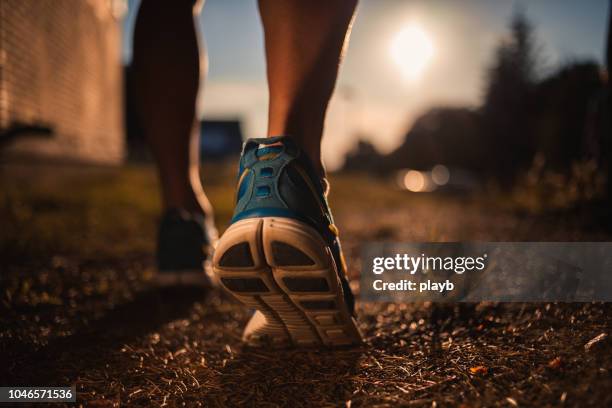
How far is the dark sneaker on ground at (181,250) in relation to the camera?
1.78 metres

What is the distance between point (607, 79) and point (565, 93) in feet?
16.5

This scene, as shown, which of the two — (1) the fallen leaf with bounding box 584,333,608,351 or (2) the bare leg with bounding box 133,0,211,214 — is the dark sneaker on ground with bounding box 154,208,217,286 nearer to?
(2) the bare leg with bounding box 133,0,211,214

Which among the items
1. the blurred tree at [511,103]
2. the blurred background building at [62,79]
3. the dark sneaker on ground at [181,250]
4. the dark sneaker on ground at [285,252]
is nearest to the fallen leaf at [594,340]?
the dark sneaker on ground at [285,252]

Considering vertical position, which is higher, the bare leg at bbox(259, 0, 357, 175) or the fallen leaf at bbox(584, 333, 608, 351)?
the bare leg at bbox(259, 0, 357, 175)

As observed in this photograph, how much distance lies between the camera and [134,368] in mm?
1187

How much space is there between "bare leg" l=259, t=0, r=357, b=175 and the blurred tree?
13353mm

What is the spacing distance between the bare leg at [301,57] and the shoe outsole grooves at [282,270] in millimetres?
313

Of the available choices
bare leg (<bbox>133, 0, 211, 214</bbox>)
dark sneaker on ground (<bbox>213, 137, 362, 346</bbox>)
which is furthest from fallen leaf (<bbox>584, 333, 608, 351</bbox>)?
bare leg (<bbox>133, 0, 211, 214</bbox>)

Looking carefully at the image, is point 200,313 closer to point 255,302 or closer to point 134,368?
point 134,368

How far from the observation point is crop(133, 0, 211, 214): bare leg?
6.24ft

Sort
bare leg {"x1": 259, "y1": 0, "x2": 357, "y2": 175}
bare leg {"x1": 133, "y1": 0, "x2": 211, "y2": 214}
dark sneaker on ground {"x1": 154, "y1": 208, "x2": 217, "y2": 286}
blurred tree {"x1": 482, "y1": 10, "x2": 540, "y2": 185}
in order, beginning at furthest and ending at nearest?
blurred tree {"x1": 482, "y1": 10, "x2": 540, "y2": 185}, bare leg {"x1": 133, "y1": 0, "x2": 211, "y2": 214}, dark sneaker on ground {"x1": 154, "y1": 208, "x2": 217, "y2": 286}, bare leg {"x1": 259, "y1": 0, "x2": 357, "y2": 175}

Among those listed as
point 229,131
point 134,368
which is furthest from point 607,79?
point 229,131

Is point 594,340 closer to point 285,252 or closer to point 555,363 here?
point 555,363

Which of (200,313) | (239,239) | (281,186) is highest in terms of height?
(281,186)
